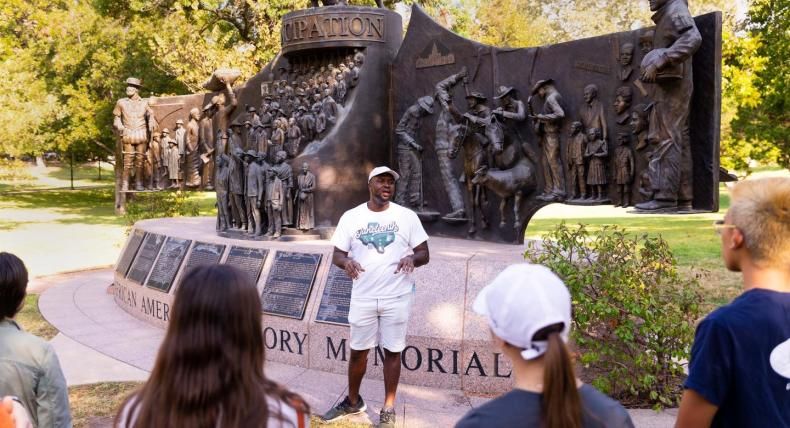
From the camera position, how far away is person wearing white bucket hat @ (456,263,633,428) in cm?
193

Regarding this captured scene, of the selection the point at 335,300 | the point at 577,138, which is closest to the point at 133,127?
the point at 335,300

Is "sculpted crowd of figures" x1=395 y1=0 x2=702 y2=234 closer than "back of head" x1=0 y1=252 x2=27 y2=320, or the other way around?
"back of head" x1=0 y1=252 x2=27 y2=320

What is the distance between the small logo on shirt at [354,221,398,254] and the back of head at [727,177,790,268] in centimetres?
314

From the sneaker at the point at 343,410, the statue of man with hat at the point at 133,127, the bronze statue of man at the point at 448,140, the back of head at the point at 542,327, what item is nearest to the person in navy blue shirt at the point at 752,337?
the back of head at the point at 542,327

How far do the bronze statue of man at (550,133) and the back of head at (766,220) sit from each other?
5.43 meters

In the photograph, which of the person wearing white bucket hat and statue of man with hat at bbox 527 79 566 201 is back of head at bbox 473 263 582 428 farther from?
statue of man with hat at bbox 527 79 566 201

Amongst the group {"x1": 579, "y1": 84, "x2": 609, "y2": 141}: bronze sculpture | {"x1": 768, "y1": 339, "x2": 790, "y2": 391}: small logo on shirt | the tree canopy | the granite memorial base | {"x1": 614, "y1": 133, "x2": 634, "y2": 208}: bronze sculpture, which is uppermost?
the tree canopy

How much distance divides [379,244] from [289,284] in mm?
2628

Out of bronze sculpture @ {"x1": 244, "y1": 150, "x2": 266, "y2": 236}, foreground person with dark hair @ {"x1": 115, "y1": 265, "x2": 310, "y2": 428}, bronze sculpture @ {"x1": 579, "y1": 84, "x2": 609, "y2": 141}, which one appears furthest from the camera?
bronze sculpture @ {"x1": 244, "y1": 150, "x2": 266, "y2": 236}

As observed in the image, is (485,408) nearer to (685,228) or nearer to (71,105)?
(685,228)

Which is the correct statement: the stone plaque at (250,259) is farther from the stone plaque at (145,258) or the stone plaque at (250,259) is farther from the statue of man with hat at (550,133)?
the statue of man with hat at (550,133)

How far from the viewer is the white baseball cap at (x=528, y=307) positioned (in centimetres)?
200

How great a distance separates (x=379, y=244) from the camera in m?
5.37

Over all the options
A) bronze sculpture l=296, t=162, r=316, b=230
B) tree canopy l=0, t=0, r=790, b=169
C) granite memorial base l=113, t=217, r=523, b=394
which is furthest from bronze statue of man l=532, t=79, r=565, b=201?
tree canopy l=0, t=0, r=790, b=169
